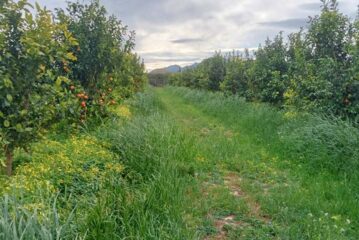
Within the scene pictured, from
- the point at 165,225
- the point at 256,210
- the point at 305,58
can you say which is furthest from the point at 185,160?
the point at 305,58

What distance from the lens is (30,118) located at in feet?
13.4

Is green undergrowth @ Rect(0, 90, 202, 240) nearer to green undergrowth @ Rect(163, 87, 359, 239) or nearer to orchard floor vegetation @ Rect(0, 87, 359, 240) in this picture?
orchard floor vegetation @ Rect(0, 87, 359, 240)

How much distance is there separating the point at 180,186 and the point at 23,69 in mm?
2346

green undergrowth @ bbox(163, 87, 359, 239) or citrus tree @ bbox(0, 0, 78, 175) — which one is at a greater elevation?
citrus tree @ bbox(0, 0, 78, 175)

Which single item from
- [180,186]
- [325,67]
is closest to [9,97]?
[180,186]

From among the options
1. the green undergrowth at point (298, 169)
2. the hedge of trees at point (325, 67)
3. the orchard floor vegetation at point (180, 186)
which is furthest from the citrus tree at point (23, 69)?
the hedge of trees at point (325, 67)

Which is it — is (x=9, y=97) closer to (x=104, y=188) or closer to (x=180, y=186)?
(x=104, y=188)

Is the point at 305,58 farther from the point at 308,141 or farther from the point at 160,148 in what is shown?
the point at 160,148

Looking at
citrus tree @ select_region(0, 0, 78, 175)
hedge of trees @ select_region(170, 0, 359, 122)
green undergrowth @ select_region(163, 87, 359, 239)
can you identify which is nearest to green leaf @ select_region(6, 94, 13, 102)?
citrus tree @ select_region(0, 0, 78, 175)

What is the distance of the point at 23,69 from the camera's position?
3881 millimetres

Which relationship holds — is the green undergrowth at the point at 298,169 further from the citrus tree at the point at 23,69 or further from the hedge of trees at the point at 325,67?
the citrus tree at the point at 23,69

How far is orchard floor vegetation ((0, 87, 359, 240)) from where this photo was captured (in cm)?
A: 306

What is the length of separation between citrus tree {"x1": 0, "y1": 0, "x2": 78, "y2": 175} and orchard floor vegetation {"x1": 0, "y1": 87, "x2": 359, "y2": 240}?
1.73 feet

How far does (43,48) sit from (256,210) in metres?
3.24
